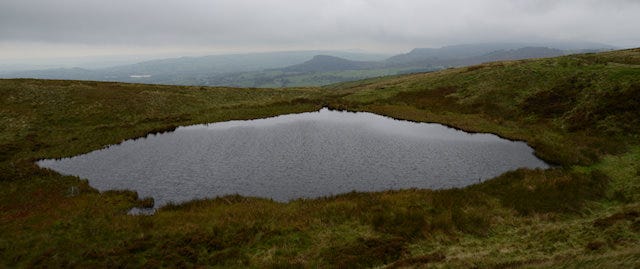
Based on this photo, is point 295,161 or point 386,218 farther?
point 295,161

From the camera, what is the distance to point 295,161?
35.4 m

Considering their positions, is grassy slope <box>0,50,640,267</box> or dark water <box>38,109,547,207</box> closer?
grassy slope <box>0,50,640,267</box>

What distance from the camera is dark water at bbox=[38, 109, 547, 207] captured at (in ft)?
96.3

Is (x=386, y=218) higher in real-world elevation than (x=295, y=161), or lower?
lower

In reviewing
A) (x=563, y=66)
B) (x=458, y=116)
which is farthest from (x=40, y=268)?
(x=563, y=66)

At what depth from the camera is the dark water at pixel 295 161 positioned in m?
29.3

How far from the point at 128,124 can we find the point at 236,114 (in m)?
16.8

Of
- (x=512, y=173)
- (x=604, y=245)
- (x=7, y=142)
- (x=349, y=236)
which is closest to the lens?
(x=604, y=245)

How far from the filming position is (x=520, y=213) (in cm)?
2270

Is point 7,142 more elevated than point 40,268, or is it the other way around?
point 7,142

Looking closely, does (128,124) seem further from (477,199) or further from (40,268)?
(477,199)

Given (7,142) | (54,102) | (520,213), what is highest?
(54,102)

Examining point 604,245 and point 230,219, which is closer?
point 604,245

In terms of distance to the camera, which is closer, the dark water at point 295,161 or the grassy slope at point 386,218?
the grassy slope at point 386,218
